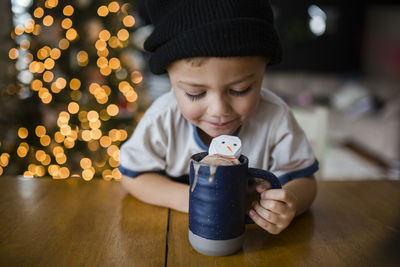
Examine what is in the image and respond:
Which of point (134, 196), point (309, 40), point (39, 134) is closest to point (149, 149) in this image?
point (134, 196)

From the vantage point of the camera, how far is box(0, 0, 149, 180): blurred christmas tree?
2.04 metres

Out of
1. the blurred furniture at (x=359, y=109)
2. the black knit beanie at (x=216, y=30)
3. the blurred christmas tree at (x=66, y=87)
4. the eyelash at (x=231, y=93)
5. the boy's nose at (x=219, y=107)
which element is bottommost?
the blurred furniture at (x=359, y=109)

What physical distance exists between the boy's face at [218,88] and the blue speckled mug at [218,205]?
5.0 inches

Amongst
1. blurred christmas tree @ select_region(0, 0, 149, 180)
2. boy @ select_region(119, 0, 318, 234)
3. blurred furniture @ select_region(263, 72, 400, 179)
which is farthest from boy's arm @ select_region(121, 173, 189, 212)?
blurred furniture @ select_region(263, 72, 400, 179)

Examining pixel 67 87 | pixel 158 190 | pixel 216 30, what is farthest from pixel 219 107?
pixel 67 87

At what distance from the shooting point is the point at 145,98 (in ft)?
7.97

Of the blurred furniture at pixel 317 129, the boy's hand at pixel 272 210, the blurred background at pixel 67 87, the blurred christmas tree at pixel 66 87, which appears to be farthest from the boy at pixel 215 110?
the blurred christmas tree at pixel 66 87

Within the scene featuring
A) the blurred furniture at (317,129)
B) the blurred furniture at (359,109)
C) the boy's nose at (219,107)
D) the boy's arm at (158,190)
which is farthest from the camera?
the blurred furniture at (359,109)

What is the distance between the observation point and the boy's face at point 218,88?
2.13 ft

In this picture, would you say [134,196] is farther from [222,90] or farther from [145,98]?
[145,98]

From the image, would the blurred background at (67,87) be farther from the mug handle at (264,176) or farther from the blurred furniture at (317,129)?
the mug handle at (264,176)

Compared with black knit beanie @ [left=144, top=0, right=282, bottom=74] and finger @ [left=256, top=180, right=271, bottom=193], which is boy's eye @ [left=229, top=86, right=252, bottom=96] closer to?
black knit beanie @ [left=144, top=0, right=282, bottom=74]

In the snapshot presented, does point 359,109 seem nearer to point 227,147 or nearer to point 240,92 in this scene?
point 240,92

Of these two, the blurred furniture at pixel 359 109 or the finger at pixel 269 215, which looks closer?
the finger at pixel 269 215
